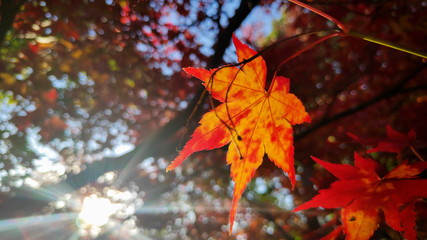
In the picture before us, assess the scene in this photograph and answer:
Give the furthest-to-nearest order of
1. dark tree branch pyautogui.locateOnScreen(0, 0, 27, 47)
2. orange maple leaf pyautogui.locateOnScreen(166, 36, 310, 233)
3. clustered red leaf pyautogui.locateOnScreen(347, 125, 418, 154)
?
dark tree branch pyautogui.locateOnScreen(0, 0, 27, 47) → clustered red leaf pyautogui.locateOnScreen(347, 125, 418, 154) → orange maple leaf pyautogui.locateOnScreen(166, 36, 310, 233)

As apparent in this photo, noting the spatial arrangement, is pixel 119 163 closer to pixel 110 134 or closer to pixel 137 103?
pixel 137 103

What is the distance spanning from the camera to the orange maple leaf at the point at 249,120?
1.09 metres

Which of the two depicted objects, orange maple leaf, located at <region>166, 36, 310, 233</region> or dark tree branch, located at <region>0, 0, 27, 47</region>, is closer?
orange maple leaf, located at <region>166, 36, 310, 233</region>

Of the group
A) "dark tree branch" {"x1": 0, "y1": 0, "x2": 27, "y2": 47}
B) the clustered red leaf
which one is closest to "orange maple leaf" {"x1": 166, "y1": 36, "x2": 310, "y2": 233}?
the clustered red leaf

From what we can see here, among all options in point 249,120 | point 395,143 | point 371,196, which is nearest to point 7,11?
point 249,120

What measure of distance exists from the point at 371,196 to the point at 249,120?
0.79 meters

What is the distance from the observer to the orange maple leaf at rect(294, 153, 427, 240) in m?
1.15

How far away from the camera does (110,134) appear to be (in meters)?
7.66

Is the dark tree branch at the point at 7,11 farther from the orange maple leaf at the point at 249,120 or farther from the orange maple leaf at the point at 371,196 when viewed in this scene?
the orange maple leaf at the point at 371,196

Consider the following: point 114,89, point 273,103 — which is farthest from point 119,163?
point 273,103

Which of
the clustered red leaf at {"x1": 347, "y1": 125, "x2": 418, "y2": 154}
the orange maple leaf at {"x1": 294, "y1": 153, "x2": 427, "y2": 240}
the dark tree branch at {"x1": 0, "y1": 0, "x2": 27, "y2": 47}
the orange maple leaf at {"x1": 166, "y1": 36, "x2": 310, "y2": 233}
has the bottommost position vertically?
the orange maple leaf at {"x1": 294, "y1": 153, "x2": 427, "y2": 240}

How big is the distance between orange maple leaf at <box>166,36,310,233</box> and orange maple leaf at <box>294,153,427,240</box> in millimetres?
266

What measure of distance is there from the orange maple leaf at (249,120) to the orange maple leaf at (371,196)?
0.87ft

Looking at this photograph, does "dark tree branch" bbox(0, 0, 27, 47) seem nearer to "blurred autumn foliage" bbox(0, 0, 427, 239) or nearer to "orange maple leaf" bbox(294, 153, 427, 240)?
"blurred autumn foliage" bbox(0, 0, 427, 239)
